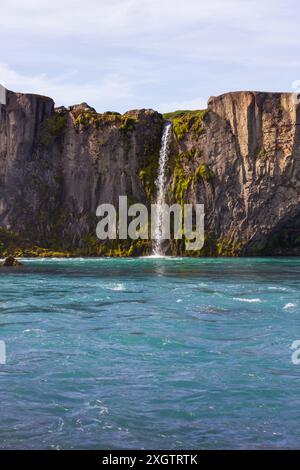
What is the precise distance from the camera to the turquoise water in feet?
52.2

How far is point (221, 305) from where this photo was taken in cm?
3753

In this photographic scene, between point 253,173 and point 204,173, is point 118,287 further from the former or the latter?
point 204,173

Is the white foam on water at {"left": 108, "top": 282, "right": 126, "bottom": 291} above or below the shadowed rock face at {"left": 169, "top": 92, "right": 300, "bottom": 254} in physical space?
below

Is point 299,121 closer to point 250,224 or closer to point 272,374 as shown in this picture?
point 250,224

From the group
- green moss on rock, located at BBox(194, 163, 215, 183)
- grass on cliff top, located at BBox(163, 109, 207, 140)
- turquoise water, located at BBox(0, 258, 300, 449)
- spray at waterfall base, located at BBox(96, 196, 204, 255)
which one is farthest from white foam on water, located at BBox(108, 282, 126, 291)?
grass on cliff top, located at BBox(163, 109, 207, 140)

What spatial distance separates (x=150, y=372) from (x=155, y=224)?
81.7 meters

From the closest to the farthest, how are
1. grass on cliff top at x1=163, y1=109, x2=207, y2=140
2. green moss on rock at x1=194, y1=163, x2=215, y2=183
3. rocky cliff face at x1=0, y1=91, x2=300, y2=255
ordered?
rocky cliff face at x1=0, y1=91, x2=300, y2=255 → green moss on rock at x1=194, y1=163, x2=215, y2=183 → grass on cliff top at x1=163, y1=109, x2=207, y2=140

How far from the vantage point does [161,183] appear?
346 feet

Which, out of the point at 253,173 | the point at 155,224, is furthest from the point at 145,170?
Answer: the point at 253,173

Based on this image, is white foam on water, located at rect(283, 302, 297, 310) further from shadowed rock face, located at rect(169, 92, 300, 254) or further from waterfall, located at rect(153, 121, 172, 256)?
waterfall, located at rect(153, 121, 172, 256)

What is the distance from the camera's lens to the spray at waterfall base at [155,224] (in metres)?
101

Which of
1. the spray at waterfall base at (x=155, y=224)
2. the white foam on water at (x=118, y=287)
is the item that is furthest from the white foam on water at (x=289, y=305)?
the spray at waterfall base at (x=155, y=224)

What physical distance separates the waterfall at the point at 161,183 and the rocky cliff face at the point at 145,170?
0.97 m

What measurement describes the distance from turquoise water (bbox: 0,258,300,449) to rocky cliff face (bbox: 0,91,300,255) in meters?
58.8
